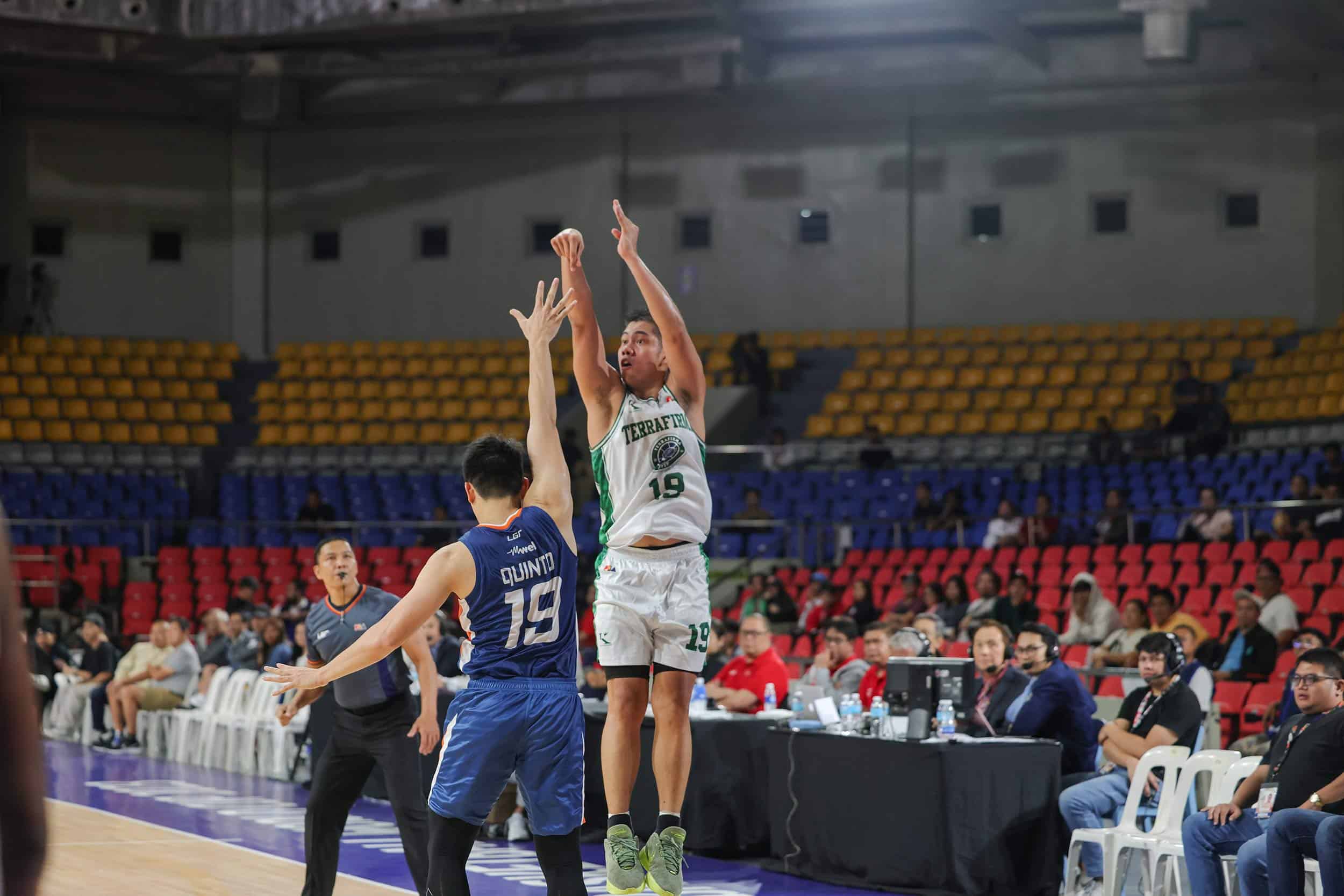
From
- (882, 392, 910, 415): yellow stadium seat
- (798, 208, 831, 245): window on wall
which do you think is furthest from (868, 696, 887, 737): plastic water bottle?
(798, 208, 831, 245): window on wall

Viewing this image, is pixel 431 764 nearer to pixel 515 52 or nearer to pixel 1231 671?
pixel 1231 671

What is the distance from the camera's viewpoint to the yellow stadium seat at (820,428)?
75.3ft

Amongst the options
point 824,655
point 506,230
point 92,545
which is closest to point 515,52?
point 506,230

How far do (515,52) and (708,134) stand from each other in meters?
3.38

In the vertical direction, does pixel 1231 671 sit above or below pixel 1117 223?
below

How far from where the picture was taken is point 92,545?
21.9 meters

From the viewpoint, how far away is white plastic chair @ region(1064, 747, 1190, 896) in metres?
8.21

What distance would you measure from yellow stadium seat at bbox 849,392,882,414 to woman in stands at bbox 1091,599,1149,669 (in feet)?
32.4

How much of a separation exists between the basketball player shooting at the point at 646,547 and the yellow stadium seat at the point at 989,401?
55.8ft

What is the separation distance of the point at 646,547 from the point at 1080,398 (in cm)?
1712

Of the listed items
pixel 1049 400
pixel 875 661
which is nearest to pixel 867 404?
pixel 1049 400

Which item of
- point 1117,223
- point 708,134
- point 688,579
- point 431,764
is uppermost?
point 708,134

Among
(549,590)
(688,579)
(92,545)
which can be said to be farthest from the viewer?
(92,545)

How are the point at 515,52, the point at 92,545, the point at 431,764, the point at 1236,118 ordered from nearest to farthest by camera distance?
1. the point at 431,764
2. the point at 92,545
3. the point at 1236,118
4. the point at 515,52
